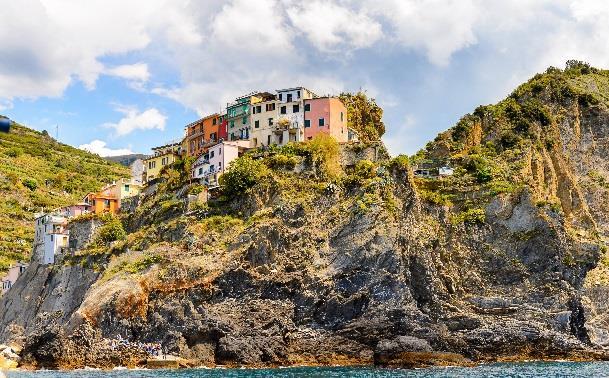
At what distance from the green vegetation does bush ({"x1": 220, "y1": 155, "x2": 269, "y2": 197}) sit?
15.6 meters

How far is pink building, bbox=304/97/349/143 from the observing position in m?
79.9

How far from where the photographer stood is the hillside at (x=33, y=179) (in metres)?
118

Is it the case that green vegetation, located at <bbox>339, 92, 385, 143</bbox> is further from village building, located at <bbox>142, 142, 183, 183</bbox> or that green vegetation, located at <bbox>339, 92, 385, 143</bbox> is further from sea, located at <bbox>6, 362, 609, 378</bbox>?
sea, located at <bbox>6, 362, 609, 378</bbox>

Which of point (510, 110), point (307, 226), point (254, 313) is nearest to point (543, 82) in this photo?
point (510, 110)

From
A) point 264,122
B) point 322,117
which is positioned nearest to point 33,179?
point 264,122

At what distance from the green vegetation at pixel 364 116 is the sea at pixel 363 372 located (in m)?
32.6

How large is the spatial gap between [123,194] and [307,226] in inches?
1194

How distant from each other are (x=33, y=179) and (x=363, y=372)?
9717 centimetres

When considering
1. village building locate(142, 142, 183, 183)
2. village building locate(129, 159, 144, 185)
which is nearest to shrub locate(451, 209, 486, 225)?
village building locate(142, 142, 183, 183)

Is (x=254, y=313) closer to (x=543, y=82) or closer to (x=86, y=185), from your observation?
(x=543, y=82)

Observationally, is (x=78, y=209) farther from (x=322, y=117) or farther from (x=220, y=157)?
(x=322, y=117)

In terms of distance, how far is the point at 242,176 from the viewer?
7306 centimetres

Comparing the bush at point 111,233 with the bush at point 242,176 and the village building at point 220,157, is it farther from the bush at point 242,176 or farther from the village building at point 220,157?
the bush at point 242,176

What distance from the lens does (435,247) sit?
228 ft
